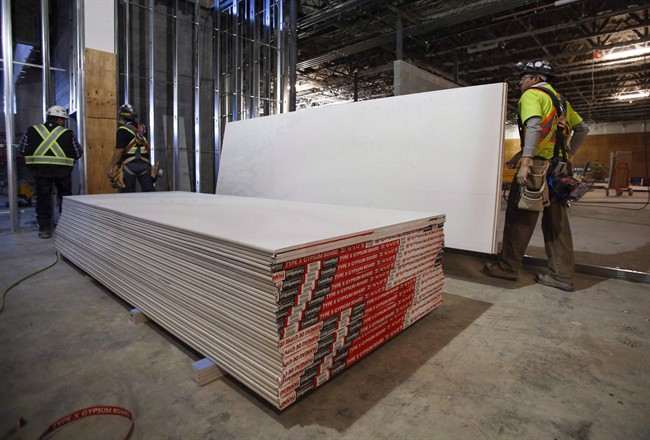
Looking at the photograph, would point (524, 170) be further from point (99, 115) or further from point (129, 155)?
point (99, 115)

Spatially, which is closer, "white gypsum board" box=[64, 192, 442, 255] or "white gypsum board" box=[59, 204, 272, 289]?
"white gypsum board" box=[59, 204, 272, 289]

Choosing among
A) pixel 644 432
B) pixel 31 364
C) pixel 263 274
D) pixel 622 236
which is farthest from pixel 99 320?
pixel 622 236

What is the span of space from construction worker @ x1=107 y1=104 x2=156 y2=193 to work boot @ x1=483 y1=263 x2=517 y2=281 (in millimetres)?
4727

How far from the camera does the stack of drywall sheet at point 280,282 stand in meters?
1.48

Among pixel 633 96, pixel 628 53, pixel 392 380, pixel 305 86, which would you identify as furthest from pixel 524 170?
pixel 633 96

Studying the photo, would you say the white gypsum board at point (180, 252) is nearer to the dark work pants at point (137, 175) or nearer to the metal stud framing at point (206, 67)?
the dark work pants at point (137, 175)

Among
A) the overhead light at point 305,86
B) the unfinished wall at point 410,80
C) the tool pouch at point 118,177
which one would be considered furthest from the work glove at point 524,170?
the overhead light at point 305,86

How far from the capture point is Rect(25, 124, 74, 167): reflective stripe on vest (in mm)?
5055

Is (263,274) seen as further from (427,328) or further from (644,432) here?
(644,432)

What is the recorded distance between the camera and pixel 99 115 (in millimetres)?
6020

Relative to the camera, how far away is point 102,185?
6066 millimetres

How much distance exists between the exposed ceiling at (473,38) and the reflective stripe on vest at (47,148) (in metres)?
5.81

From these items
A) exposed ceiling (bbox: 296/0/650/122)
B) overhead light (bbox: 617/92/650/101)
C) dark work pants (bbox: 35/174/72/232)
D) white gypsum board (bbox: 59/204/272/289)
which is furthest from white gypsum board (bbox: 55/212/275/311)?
overhead light (bbox: 617/92/650/101)

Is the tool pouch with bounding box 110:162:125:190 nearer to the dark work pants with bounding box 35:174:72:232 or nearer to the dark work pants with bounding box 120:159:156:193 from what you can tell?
the dark work pants with bounding box 120:159:156:193
